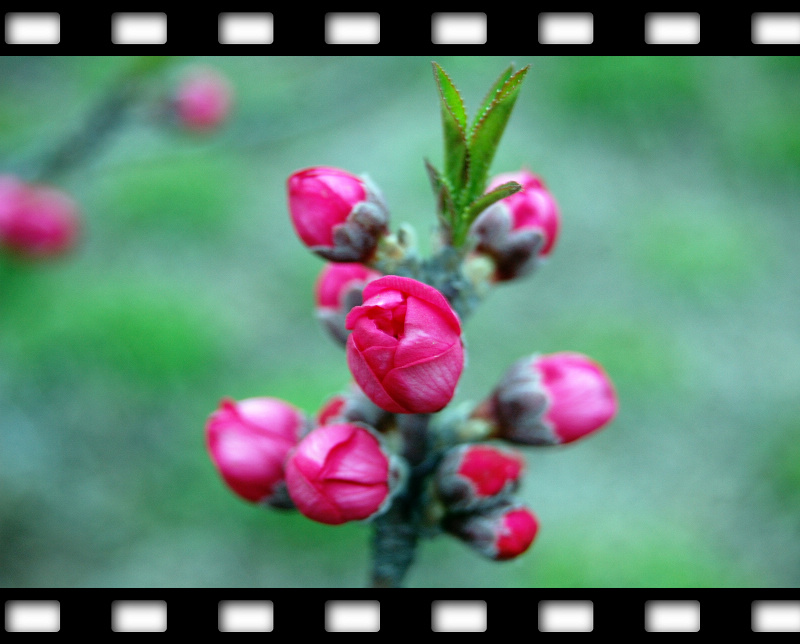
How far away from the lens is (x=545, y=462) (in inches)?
102

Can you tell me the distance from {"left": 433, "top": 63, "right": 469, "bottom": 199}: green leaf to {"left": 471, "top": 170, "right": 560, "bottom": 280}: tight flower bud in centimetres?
15

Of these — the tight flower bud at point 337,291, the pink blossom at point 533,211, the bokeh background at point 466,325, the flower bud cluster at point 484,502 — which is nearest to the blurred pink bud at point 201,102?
the bokeh background at point 466,325

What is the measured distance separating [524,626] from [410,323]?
558mm

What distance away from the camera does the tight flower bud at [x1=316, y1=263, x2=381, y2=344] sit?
0.84 metres

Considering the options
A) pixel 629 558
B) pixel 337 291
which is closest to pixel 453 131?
pixel 337 291

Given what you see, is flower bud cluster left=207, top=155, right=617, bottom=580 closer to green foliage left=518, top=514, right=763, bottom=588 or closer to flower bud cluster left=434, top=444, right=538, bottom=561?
flower bud cluster left=434, top=444, right=538, bottom=561

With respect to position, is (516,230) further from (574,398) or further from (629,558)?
(629,558)

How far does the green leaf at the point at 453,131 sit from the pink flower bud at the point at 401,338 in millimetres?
117

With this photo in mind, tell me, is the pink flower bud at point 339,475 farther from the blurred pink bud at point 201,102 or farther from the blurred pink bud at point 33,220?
the blurred pink bud at point 201,102

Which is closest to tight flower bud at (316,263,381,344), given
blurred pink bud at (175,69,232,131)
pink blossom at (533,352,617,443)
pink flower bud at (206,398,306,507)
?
pink flower bud at (206,398,306,507)

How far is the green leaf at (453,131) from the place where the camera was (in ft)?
1.98

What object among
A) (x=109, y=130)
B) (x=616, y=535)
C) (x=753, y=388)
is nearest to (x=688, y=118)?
(x=753, y=388)

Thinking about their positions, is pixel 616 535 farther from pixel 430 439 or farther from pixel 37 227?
pixel 37 227

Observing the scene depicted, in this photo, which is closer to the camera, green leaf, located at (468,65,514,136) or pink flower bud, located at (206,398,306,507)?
green leaf, located at (468,65,514,136)
